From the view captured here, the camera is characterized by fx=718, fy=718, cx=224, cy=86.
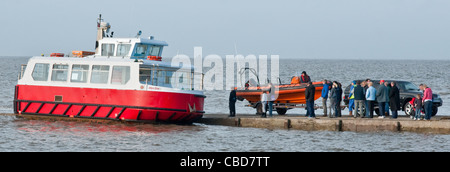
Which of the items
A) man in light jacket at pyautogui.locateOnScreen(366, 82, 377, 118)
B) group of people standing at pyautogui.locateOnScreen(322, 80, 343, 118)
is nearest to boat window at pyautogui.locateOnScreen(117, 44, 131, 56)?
group of people standing at pyautogui.locateOnScreen(322, 80, 343, 118)

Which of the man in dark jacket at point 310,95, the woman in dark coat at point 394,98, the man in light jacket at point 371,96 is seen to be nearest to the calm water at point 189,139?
the man in dark jacket at point 310,95

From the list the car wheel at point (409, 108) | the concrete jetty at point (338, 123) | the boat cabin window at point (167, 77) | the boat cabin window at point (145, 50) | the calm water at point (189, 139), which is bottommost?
the calm water at point (189, 139)

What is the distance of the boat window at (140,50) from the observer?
30844mm

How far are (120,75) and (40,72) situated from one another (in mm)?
3937

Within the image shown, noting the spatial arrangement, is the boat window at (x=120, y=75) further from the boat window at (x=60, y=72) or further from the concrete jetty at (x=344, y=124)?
the concrete jetty at (x=344, y=124)

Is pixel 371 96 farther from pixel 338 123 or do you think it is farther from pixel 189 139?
pixel 189 139

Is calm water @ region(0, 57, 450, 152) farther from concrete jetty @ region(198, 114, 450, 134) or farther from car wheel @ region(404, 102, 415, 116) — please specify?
car wheel @ region(404, 102, 415, 116)

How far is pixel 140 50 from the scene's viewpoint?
31.0m

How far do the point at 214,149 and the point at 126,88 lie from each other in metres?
5.67

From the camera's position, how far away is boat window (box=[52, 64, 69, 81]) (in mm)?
29719

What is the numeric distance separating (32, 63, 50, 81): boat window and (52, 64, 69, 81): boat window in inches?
16.7

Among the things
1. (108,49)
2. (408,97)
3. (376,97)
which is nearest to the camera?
(376,97)

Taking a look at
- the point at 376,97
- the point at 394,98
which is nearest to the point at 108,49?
the point at 376,97

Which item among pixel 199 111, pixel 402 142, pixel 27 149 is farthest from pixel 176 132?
pixel 402 142
